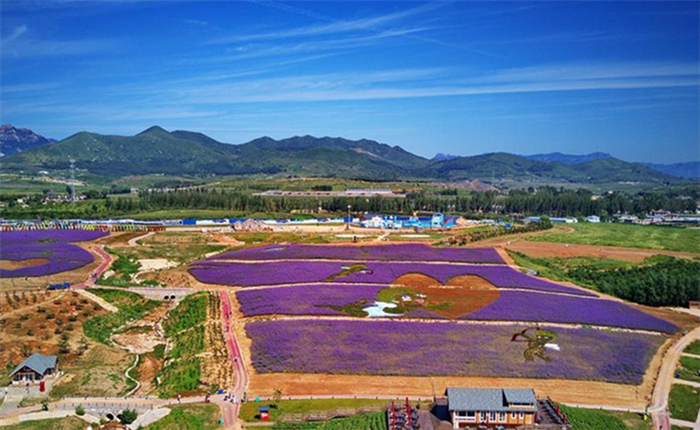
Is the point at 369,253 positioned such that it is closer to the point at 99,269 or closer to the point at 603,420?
the point at 99,269

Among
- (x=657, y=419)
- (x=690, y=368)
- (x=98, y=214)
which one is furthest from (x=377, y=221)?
(x=657, y=419)

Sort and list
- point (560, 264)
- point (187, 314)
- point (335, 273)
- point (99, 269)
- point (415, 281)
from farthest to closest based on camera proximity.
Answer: point (560, 264)
point (99, 269)
point (335, 273)
point (415, 281)
point (187, 314)

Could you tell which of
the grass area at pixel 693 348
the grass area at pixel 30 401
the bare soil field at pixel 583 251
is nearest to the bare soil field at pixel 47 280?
the grass area at pixel 30 401

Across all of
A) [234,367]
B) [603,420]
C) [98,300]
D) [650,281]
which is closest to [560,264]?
[650,281]

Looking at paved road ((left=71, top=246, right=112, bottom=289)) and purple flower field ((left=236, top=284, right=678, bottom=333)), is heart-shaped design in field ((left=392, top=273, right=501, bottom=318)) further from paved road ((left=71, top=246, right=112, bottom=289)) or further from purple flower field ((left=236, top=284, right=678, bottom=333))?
paved road ((left=71, top=246, right=112, bottom=289))

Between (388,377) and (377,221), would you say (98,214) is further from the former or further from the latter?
(388,377)
